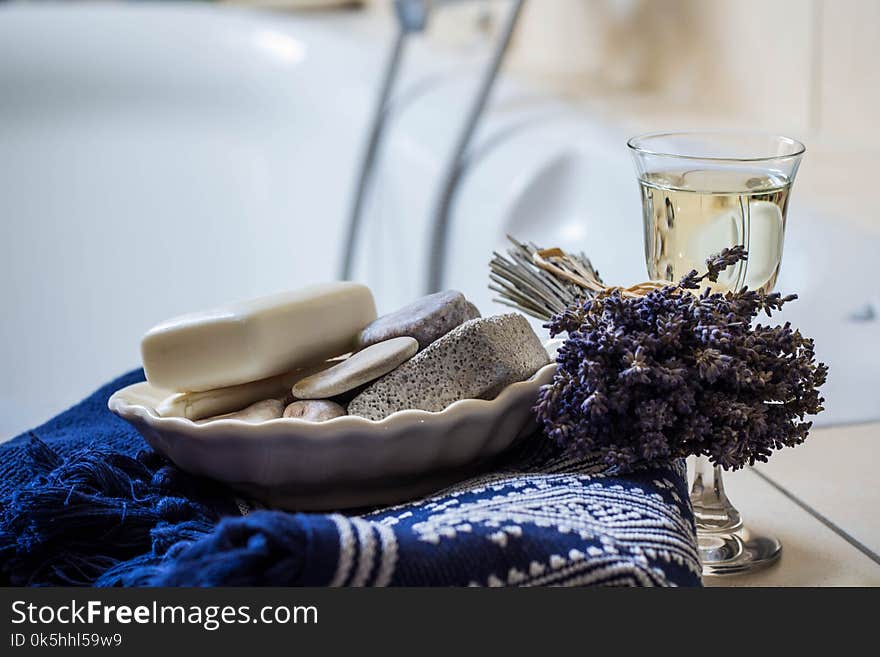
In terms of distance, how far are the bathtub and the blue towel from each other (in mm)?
641

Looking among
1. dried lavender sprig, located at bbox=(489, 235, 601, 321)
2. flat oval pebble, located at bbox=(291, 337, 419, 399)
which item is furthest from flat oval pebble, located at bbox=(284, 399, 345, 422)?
dried lavender sprig, located at bbox=(489, 235, 601, 321)

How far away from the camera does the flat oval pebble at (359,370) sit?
0.44 m

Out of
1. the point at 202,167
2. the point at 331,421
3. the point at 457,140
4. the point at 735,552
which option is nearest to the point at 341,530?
the point at 331,421

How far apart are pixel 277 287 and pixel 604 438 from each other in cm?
111

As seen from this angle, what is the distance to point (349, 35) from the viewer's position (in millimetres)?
1642

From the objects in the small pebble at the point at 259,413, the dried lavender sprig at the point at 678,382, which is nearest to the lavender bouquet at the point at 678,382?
the dried lavender sprig at the point at 678,382

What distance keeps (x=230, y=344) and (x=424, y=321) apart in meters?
0.08

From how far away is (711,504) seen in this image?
18.4 inches

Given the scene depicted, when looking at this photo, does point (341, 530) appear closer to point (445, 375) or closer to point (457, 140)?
point (445, 375)

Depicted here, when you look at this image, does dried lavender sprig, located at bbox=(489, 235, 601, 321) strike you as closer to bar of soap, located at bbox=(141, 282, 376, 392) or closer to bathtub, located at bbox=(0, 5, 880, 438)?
bar of soap, located at bbox=(141, 282, 376, 392)

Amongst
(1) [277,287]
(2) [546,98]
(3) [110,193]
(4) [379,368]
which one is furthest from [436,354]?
(3) [110,193]

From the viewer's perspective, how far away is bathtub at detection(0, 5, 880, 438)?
1.21 meters

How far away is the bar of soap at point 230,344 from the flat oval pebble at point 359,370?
0.02 m

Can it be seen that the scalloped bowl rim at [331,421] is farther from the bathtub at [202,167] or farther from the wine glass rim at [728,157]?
the bathtub at [202,167]
